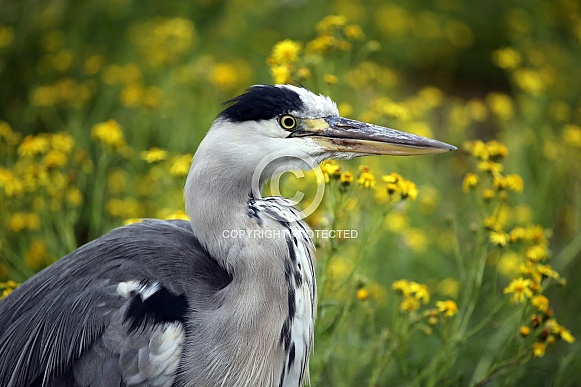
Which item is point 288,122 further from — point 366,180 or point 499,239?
point 499,239

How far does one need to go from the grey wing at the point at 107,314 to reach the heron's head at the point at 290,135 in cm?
42

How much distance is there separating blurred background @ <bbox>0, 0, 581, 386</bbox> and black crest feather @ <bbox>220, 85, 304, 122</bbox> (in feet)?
1.01

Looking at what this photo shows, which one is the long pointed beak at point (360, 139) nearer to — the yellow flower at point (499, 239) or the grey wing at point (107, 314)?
the yellow flower at point (499, 239)

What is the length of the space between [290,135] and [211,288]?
598mm

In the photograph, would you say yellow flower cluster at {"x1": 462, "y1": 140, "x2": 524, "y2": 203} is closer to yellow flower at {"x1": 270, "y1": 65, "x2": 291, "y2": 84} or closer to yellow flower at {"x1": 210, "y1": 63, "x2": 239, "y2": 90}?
yellow flower at {"x1": 270, "y1": 65, "x2": 291, "y2": 84}

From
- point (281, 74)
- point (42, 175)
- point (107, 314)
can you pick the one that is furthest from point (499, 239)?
point (42, 175)

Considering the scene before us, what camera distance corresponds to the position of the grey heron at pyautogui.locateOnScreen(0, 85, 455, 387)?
7.13ft

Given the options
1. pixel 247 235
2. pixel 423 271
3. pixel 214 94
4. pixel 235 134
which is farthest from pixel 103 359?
pixel 214 94

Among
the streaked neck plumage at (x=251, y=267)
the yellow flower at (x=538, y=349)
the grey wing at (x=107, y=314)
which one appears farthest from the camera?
the yellow flower at (x=538, y=349)

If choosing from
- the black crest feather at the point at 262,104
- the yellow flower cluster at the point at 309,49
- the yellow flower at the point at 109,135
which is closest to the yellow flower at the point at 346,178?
the black crest feather at the point at 262,104

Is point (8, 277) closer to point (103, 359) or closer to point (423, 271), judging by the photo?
point (103, 359)

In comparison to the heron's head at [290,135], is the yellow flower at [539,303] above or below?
below

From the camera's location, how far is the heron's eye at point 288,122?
2.34 m
